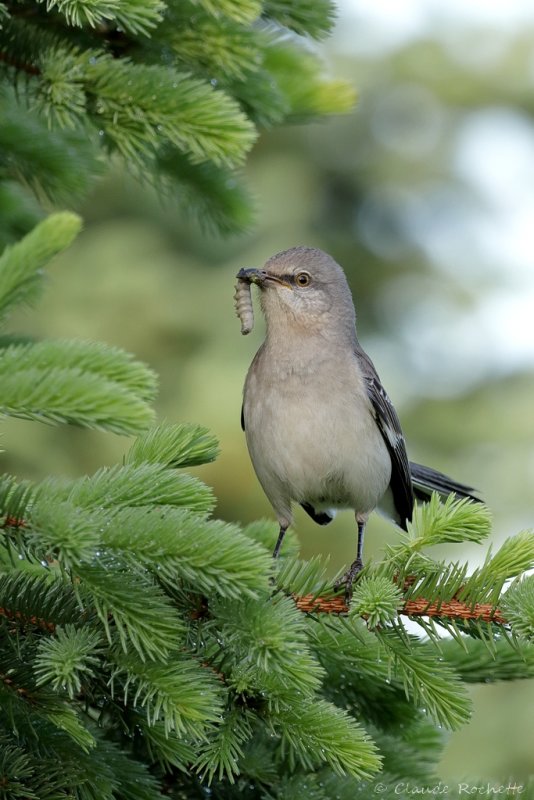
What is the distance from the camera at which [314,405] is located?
14.8 feet

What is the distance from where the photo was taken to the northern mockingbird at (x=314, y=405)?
4480mm

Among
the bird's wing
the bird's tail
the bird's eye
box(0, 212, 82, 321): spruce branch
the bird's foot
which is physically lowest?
box(0, 212, 82, 321): spruce branch

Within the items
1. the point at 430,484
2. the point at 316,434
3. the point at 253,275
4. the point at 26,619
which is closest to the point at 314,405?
the point at 316,434

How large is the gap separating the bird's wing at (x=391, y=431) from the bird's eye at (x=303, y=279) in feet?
1.54

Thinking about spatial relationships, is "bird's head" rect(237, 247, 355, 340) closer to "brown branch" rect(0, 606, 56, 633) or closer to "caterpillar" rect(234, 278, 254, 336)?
"caterpillar" rect(234, 278, 254, 336)

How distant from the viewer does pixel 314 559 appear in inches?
115

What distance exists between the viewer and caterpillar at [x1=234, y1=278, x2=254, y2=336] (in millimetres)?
4215

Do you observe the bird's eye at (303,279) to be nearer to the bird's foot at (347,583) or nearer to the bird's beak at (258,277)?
the bird's beak at (258,277)

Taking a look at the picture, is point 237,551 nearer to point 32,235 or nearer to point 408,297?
point 32,235

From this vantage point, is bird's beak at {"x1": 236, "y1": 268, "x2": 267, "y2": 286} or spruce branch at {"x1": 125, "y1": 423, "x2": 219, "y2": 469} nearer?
spruce branch at {"x1": 125, "y1": 423, "x2": 219, "y2": 469}

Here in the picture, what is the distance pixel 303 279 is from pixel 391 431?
96cm

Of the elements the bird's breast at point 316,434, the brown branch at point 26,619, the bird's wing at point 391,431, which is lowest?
the brown branch at point 26,619

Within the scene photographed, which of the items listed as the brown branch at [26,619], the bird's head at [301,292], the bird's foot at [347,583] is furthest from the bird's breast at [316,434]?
the brown branch at [26,619]

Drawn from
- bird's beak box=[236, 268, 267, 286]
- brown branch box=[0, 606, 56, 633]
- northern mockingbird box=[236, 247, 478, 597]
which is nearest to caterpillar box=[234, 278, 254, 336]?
northern mockingbird box=[236, 247, 478, 597]
